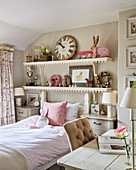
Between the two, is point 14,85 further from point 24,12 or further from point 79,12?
point 79,12

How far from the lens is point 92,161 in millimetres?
1543

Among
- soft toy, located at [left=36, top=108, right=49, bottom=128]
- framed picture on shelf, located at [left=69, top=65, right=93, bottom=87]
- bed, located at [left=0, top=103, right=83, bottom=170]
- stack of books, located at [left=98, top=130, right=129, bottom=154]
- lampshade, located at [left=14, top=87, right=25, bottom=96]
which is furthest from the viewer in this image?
lampshade, located at [left=14, top=87, right=25, bottom=96]

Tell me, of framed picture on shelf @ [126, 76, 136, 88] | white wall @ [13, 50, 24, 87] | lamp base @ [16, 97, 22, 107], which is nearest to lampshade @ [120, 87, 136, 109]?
framed picture on shelf @ [126, 76, 136, 88]

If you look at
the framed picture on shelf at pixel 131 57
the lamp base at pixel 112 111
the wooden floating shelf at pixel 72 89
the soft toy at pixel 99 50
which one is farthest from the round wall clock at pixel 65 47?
the lamp base at pixel 112 111

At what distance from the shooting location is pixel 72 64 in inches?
153

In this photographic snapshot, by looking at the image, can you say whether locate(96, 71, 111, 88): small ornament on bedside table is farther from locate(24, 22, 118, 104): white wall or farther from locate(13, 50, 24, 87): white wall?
locate(13, 50, 24, 87): white wall

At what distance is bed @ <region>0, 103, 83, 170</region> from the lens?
7.33 ft

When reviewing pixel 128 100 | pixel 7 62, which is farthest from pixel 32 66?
pixel 128 100

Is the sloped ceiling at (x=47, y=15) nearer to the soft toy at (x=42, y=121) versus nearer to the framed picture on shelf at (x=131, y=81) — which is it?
the framed picture on shelf at (x=131, y=81)

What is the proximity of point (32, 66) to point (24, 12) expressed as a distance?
1605 mm

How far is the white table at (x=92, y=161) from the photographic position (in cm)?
146

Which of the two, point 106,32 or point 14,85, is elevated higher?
point 106,32

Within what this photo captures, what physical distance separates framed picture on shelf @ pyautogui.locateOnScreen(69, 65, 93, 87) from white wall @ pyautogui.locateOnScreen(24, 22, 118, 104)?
17cm

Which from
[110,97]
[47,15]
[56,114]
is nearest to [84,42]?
[47,15]
